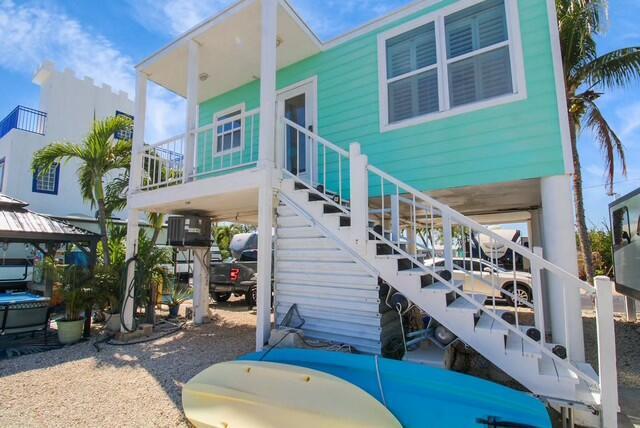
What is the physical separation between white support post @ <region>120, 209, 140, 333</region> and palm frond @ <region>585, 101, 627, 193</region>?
11.2 meters

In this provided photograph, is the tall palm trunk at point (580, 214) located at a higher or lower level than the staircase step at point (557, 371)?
higher

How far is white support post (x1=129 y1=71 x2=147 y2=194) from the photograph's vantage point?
6547 millimetres

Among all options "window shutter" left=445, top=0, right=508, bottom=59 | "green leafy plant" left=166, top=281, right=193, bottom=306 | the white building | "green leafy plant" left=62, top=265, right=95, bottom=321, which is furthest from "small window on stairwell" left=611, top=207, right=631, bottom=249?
the white building

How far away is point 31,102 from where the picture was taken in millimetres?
13352

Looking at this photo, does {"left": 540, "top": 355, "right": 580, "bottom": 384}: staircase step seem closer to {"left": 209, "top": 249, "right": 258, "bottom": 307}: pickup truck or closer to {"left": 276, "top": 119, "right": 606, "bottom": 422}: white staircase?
{"left": 276, "top": 119, "right": 606, "bottom": 422}: white staircase

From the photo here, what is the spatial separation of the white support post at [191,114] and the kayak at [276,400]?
3706mm

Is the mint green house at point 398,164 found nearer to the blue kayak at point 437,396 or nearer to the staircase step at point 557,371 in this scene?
the staircase step at point 557,371

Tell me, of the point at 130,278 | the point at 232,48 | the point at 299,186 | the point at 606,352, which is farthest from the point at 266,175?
the point at 606,352

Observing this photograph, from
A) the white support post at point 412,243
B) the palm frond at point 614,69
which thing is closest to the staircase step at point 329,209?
the white support post at point 412,243

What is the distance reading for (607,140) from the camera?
28.2ft

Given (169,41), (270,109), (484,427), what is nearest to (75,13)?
(169,41)

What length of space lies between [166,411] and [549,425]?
3.40 m

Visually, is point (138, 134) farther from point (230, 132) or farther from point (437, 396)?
point (437, 396)

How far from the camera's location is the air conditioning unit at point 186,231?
6730 millimetres
